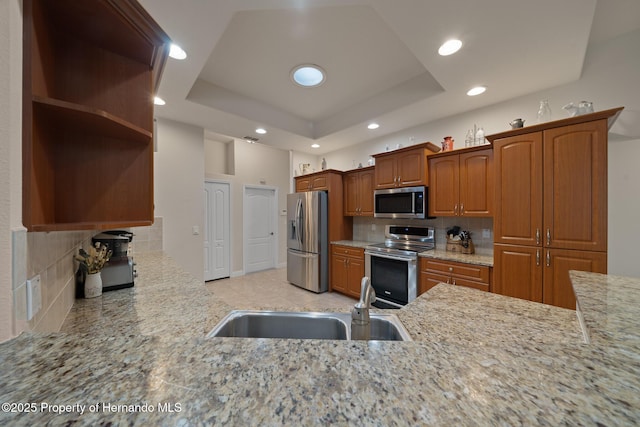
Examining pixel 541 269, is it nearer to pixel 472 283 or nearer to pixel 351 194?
pixel 472 283

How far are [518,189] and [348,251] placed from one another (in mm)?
2208

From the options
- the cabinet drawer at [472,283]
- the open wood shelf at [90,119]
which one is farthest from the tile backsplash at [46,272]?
the cabinet drawer at [472,283]

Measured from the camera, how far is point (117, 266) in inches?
59.2

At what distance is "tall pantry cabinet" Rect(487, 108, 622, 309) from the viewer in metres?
1.82

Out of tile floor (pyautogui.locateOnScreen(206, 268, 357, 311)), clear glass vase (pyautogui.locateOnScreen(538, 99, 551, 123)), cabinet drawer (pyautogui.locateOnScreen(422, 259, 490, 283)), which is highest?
clear glass vase (pyautogui.locateOnScreen(538, 99, 551, 123))

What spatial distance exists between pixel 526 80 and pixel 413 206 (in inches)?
63.9

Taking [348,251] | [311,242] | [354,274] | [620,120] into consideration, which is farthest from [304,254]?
[620,120]

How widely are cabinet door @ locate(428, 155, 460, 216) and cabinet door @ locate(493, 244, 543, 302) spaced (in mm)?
677

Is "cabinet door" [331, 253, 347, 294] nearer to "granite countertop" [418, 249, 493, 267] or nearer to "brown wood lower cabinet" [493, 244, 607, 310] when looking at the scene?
"granite countertop" [418, 249, 493, 267]

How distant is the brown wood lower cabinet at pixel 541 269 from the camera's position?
6.15ft

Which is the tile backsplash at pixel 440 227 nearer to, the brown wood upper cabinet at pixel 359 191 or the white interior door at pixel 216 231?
the brown wood upper cabinet at pixel 359 191

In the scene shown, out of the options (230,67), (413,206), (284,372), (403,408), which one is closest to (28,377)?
(284,372)

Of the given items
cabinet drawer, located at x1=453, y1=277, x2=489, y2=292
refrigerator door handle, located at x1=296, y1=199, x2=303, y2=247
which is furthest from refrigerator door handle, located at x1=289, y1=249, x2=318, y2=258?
cabinet drawer, located at x1=453, y1=277, x2=489, y2=292

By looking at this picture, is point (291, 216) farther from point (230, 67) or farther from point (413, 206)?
point (230, 67)
